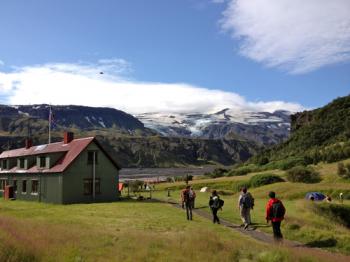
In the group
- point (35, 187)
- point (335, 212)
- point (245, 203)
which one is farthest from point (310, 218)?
point (35, 187)

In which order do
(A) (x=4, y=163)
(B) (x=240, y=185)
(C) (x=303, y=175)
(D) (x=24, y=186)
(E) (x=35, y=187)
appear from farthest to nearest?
(B) (x=240, y=185)
(C) (x=303, y=175)
(A) (x=4, y=163)
(D) (x=24, y=186)
(E) (x=35, y=187)

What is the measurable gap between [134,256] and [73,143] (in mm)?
35972

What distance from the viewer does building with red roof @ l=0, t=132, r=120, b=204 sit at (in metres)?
44.7

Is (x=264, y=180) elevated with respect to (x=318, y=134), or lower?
lower

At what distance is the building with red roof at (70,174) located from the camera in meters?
44.7

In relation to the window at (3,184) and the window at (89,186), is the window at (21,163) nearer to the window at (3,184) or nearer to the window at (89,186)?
the window at (3,184)

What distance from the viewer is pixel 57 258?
12.9m

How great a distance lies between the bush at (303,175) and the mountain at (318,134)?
14241 millimetres

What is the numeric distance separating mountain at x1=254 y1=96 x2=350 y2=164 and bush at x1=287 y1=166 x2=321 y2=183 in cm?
1424

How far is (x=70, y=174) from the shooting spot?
1763 inches

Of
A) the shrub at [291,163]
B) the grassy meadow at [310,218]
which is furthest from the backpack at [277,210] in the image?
the shrub at [291,163]

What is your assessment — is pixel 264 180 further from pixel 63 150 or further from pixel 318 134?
pixel 318 134

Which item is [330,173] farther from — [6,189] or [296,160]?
[6,189]

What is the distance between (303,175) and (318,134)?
41.2 m
